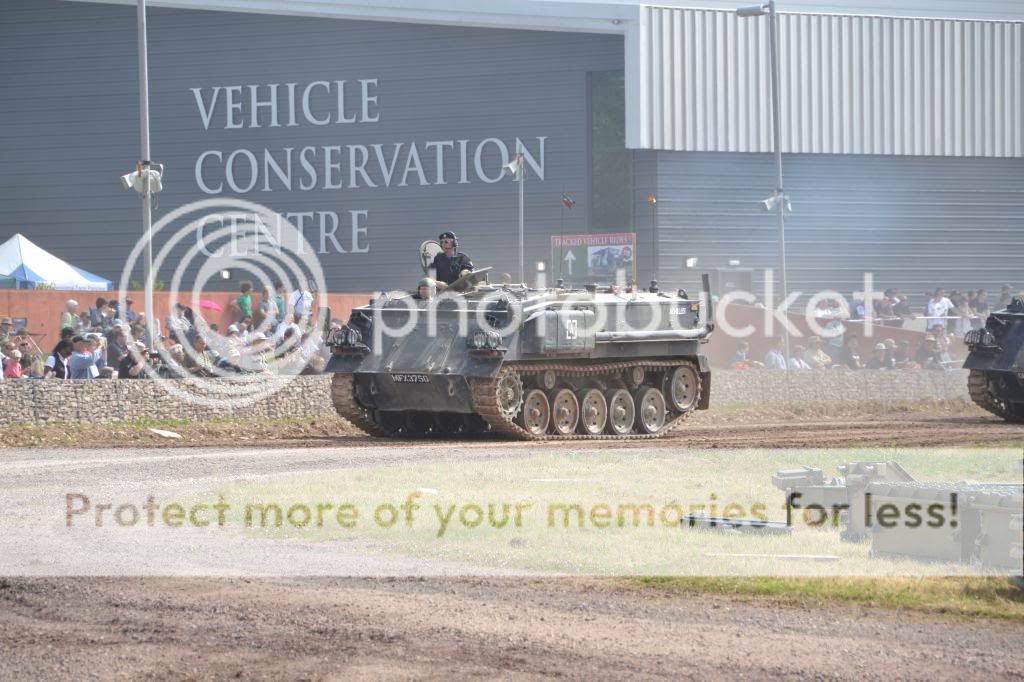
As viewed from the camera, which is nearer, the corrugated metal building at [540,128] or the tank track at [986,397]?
the tank track at [986,397]

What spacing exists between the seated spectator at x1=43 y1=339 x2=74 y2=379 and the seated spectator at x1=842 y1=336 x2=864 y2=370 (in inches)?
678

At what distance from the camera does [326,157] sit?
46094 millimetres

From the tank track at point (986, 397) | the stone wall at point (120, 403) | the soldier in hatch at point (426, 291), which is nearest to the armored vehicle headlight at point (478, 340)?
the soldier in hatch at point (426, 291)

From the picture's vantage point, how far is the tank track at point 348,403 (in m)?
22.4

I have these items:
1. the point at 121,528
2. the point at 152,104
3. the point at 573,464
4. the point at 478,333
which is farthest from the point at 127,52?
the point at 121,528

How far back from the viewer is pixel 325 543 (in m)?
11.3

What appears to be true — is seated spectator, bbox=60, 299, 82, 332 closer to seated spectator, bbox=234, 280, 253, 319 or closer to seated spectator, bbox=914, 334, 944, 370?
seated spectator, bbox=234, 280, 253, 319

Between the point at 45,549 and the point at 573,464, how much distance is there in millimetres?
7198

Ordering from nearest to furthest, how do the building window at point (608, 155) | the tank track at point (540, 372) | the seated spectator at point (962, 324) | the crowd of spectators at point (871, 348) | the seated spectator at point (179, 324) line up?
the tank track at point (540, 372) → the seated spectator at point (179, 324) → the crowd of spectators at point (871, 348) → the seated spectator at point (962, 324) → the building window at point (608, 155)

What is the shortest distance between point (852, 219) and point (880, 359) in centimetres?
1102

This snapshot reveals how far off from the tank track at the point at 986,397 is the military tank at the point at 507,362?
578cm

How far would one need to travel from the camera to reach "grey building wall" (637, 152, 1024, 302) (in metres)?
43.0

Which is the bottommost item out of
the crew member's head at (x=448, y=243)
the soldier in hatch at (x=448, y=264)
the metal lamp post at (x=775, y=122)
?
the soldier in hatch at (x=448, y=264)

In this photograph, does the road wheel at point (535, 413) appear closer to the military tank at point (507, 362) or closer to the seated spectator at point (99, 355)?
the military tank at point (507, 362)
